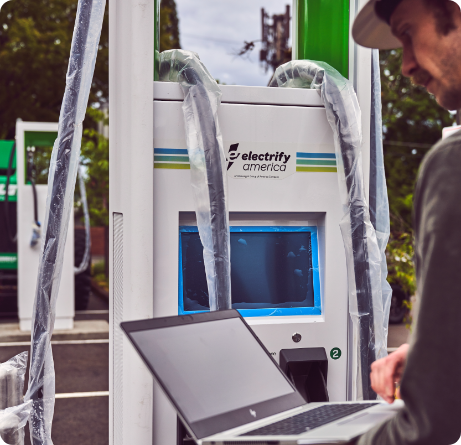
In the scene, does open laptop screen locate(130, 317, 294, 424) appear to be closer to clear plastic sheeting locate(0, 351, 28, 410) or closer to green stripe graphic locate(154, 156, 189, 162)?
green stripe graphic locate(154, 156, 189, 162)

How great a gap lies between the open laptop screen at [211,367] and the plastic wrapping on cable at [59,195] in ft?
2.36

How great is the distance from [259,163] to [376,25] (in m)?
0.95

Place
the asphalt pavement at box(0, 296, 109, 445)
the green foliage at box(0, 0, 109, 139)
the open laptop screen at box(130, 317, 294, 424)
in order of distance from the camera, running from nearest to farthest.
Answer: the open laptop screen at box(130, 317, 294, 424), the asphalt pavement at box(0, 296, 109, 445), the green foliage at box(0, 0, 109, 139)

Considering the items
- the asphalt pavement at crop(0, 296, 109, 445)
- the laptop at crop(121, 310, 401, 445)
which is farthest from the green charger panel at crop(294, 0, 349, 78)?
the asphalt pavement at crop(0, 296, 109, 445)

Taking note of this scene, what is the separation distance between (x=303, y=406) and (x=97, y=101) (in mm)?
13623

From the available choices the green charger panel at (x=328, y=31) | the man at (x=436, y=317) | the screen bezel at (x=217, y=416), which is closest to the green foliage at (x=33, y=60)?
the green charger panel at (x=328, y=31)

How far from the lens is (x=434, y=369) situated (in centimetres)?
83

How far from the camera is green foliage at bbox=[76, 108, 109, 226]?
9.94 meters

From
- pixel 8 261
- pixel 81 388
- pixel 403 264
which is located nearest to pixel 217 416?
pixel 81 388

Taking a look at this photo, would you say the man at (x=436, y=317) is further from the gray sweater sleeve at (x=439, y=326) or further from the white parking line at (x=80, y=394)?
the white parking line at (x=80, y=394)

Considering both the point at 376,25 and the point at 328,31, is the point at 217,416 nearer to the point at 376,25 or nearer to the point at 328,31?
the point at 376,25

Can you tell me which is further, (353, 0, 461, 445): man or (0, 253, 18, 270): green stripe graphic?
(0, 253, 18, 270): green stripe graphic

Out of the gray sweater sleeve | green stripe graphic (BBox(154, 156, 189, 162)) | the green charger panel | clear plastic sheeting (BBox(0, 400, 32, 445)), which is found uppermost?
the green charger panel

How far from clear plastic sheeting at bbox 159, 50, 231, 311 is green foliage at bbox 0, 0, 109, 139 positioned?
39.7 feet
